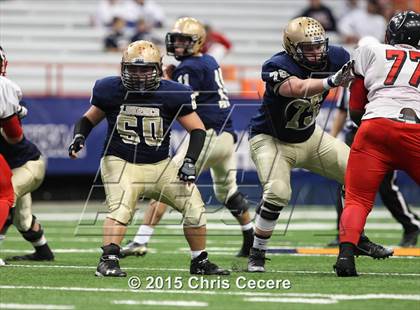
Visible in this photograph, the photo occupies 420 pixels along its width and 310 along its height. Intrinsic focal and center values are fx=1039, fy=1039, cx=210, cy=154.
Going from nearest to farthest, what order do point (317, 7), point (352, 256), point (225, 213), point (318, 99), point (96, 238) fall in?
1. point (352, 256)
2. point (318, 99)
3. point (96, 238)
4. point (225, 213)
5. point (317, 7)

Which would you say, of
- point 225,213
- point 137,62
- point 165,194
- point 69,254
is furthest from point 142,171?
point 225,213

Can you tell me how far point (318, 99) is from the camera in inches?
258

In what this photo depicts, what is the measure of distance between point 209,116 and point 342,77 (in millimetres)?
2027

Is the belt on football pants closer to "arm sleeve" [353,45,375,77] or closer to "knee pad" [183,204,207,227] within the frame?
"arm sleeve" [353,45,375,77]

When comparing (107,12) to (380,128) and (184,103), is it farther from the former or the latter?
(380,128)

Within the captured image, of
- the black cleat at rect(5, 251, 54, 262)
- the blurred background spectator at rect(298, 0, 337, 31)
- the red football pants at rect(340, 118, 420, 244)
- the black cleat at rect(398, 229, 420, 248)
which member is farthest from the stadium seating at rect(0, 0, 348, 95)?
the red football pants at rect(340, 118, 420, 244)

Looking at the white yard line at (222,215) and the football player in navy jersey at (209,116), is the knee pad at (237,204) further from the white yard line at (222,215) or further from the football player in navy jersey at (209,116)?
the white yard line at (222,215)

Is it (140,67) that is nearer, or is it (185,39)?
(140,67)

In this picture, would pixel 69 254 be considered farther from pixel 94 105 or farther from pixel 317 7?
pixel 317 7

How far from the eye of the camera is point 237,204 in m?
7.73

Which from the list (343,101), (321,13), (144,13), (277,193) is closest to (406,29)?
(277,193)

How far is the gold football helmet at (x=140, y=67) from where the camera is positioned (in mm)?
6141

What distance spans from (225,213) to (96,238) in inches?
80.6

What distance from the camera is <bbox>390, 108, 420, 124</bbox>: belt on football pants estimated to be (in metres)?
5.86
